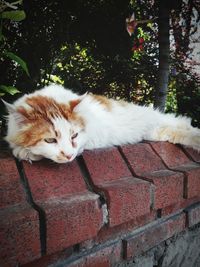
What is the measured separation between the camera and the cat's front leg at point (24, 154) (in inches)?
34.5

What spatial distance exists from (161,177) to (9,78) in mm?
1823

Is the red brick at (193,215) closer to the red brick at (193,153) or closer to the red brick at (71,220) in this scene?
the red brick at (193,153)

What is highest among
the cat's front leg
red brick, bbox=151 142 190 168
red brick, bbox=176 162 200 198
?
the cat's front leg

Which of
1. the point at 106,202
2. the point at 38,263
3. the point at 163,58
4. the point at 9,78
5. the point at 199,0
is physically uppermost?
the point at 199,0

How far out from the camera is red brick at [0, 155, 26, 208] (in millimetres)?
725

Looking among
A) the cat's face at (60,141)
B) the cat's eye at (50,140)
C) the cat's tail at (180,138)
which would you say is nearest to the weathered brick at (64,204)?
the cat's face at (60,141)

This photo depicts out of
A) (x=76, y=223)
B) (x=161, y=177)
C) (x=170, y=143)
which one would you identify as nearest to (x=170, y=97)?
(x=170, y=143)

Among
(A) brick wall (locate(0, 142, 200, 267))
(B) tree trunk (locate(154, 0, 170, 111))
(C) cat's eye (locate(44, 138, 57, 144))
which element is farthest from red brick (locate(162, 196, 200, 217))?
(B) tree trunk (locate(154, 0, 170, 111))

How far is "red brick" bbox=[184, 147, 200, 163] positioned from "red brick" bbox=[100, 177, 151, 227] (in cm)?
40

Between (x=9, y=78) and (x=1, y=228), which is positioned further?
(x=9, y=78)

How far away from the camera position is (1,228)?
636 mm

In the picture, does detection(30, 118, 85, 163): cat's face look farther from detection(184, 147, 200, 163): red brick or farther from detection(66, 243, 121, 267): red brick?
detection(184, 147, 200, 163): red brick

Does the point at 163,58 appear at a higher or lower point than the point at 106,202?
higher

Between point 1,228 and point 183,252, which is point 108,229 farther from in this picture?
point 183,252
